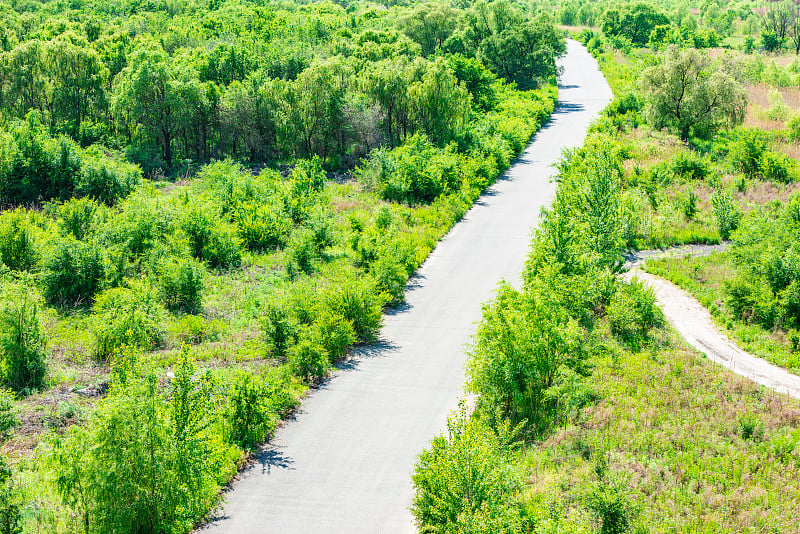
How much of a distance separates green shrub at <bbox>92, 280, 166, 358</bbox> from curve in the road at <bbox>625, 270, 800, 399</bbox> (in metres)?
15.5

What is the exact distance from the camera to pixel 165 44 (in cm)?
6278

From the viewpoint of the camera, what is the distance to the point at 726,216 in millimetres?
30375

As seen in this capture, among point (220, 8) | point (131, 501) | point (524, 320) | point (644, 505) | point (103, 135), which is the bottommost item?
point (644, 505)

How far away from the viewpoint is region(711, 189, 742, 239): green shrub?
30.4 metres

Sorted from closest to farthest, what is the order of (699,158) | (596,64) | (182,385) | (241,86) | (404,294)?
(182,385) → (404,294) → (699,158) → (241,86) → (596,64)

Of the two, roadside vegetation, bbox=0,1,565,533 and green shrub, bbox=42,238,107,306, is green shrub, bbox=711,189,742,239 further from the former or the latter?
green shrub, bbox=42,238,107,306

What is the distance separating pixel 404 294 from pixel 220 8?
71570mm

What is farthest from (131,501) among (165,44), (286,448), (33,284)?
(165,44)

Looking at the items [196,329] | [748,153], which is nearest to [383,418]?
[196,329]

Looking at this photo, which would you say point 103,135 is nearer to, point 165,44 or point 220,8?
point 165,44

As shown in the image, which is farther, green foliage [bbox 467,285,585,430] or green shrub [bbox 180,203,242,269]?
green shrub [bbox 180,203,242,269]

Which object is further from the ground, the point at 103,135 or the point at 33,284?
the point at 103,135

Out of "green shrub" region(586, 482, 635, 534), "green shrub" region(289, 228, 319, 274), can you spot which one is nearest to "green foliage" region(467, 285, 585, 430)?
"green shrub" region(586, 482, 635, 534)

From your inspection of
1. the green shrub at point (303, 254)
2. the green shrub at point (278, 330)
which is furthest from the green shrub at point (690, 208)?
the green shrub at point (278, 330)
